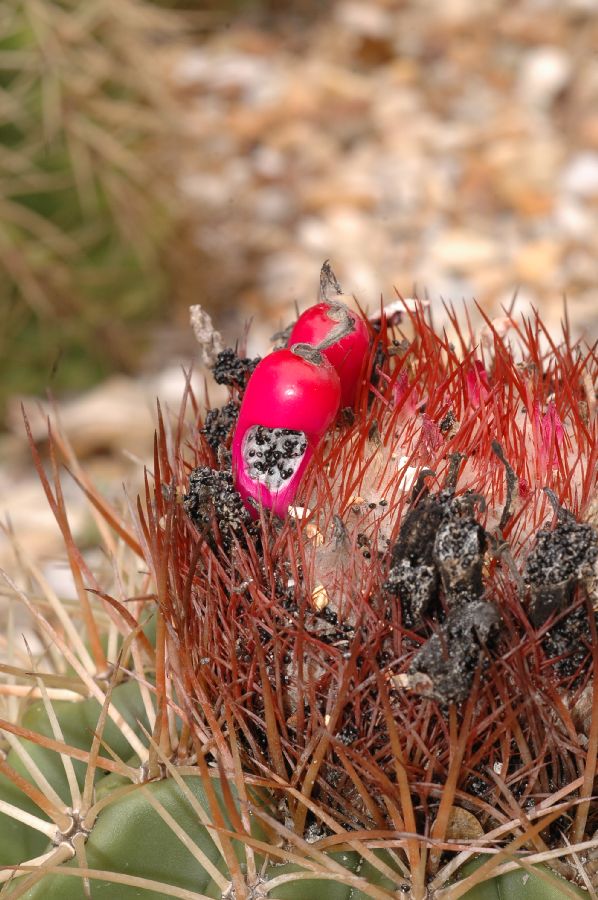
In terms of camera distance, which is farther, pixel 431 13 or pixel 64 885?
pixel 431 13

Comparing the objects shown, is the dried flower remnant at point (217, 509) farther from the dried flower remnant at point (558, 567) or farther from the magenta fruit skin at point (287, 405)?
the dried flower remnant at point (558, 567)

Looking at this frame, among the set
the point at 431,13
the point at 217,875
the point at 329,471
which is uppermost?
the point at 431,13

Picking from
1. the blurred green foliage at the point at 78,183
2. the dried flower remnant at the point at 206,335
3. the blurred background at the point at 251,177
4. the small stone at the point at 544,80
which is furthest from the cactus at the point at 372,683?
the small stone at the point at 544,80

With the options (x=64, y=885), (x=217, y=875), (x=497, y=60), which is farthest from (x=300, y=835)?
(x=497, y=60)

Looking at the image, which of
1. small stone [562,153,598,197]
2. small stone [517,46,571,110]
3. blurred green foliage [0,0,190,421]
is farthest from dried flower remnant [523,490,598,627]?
small stone [517,46,571,110]

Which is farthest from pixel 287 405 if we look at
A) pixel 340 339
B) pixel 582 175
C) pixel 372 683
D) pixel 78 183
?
pixel 582 175

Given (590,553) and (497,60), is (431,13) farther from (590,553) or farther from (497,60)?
(590,553)

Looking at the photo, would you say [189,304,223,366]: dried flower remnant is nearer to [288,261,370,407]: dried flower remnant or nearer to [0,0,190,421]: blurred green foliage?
[288,261,370,407]: dried flower remnant
